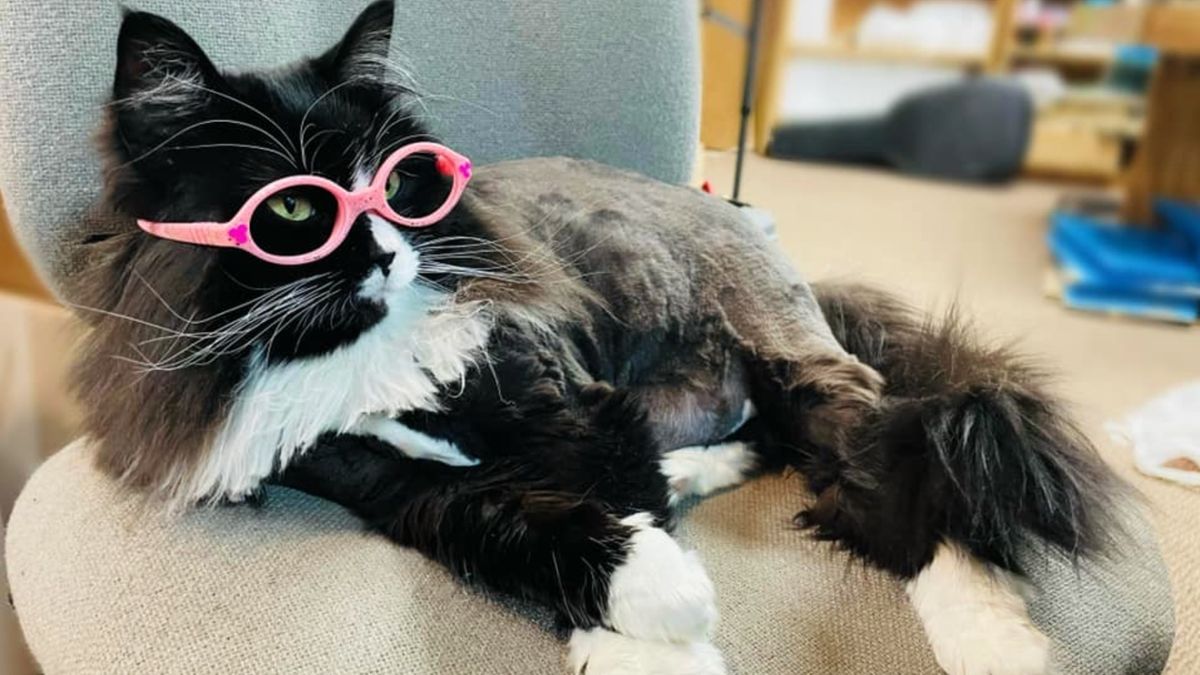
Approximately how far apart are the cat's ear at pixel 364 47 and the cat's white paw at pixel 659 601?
47cm

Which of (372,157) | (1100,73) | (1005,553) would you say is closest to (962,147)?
(1100,73)

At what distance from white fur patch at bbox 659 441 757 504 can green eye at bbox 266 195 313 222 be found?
0.41 m

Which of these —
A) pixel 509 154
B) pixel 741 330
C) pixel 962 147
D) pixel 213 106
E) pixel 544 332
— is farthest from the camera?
pixel 962 147

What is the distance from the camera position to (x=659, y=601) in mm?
643

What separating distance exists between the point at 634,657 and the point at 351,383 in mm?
314

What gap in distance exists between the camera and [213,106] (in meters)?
0.64

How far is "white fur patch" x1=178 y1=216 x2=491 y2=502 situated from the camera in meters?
0.69

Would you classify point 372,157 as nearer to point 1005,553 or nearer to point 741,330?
point 741,330

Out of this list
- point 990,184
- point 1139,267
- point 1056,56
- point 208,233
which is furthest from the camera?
point 990,184

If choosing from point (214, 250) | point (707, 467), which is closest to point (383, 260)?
point (214, 250)

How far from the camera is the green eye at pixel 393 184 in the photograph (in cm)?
72

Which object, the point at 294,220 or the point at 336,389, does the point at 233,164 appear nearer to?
the point at 294,220

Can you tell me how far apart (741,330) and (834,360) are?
0.33 feet

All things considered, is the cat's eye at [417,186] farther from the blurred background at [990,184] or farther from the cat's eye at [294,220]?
the blurred background at [990,184]
